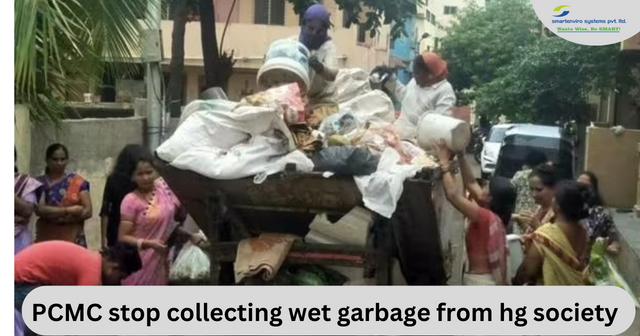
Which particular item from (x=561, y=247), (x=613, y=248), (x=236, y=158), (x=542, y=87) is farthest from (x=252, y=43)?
(x=613, y=248)

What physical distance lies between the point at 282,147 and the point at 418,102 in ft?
1.74

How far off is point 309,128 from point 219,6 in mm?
551

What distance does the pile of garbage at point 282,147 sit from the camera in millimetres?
3432

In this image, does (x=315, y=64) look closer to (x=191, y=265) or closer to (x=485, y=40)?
(x=485, y=40)

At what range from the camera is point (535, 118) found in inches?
142

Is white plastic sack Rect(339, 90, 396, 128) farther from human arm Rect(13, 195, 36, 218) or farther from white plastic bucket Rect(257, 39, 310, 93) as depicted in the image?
human arm Rect(13, 195, 36, 218)

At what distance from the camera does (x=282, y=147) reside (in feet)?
11.4

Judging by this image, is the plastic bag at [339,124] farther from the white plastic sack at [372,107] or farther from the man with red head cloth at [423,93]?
the man with red head cloth at [423,93]

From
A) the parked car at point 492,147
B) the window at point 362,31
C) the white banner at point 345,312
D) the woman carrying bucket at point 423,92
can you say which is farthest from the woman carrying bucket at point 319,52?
the white banner at point 345,312

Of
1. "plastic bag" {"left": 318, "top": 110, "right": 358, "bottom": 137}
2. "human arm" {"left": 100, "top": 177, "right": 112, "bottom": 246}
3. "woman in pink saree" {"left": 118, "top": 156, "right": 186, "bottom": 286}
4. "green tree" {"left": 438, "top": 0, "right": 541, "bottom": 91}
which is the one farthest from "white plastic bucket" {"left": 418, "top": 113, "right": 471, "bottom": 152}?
"human arm" {"left": 100, "top": 177, "right": 112, "bottom": 246}

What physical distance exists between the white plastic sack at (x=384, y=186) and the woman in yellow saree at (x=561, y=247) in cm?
51
